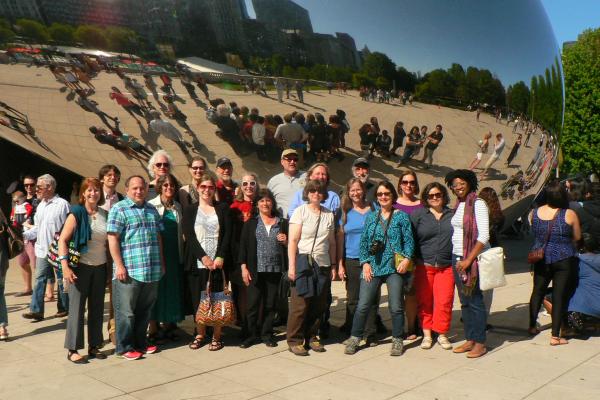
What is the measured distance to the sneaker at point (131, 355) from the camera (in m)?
4.69

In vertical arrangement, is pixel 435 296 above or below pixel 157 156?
below

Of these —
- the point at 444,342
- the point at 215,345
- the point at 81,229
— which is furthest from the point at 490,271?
the point at 81,229

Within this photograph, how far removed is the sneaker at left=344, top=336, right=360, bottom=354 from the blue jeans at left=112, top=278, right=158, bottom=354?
1545mm

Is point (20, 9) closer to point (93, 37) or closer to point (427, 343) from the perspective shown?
point (93, 37)

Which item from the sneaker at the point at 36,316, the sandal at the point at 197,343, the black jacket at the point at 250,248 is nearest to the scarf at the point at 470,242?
the black jacket at the point at 250,248

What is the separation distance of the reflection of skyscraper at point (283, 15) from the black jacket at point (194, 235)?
1.55m

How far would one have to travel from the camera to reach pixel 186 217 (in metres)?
4.95

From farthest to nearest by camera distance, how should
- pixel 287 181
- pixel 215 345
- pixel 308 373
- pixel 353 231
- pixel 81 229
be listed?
pixel 287 181
pixel 353 231
pixel 215 345
pixel 81 229
pixel 308 373

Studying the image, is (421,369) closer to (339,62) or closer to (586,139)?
(339,62)

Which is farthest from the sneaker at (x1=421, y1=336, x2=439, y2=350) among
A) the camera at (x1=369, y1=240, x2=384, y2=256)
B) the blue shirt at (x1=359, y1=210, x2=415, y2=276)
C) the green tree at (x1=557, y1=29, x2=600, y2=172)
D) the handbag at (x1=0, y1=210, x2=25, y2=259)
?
the green tree at (x1=557, y1=29, x2=600, y2=172)

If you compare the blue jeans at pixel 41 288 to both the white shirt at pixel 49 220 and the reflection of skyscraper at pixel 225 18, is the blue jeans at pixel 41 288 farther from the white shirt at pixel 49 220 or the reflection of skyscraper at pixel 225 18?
the reflection of skyscraper at pixel 225 18

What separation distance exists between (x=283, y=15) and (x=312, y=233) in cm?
182

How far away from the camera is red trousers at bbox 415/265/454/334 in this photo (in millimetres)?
5062

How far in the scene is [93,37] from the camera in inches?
196
